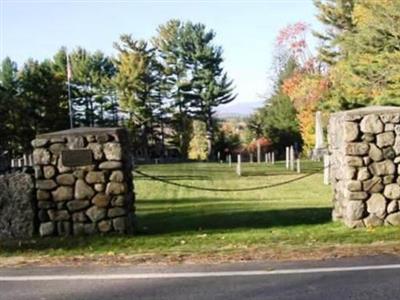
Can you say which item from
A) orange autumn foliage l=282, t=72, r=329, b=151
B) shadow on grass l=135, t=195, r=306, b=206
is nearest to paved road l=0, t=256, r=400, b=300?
shadow on grass l=135, t=195, r=306, b=206

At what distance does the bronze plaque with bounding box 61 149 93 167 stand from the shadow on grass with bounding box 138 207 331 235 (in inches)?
52.1

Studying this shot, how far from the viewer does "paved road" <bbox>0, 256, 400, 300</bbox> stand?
5887mm

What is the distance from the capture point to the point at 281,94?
76062 millimetres

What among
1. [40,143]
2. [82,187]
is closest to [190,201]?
[82,187]

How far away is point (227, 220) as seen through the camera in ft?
37.9

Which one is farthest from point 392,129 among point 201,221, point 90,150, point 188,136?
point 188,136

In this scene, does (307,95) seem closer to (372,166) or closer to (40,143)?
(372,166)

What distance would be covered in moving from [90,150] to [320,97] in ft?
144

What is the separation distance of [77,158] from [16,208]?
1111 millimetres

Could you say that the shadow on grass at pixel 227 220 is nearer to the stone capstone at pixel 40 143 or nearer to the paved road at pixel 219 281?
the stone capstone at pixel 40 143

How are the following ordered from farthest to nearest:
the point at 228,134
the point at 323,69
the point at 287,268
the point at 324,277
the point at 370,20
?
the point at 228,134 < the point at 323,69 < the point at 370,20 < the point at 287,268 < the point at 324,277

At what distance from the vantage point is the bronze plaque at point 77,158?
379 inches

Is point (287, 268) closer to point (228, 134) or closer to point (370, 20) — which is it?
point (370, 20)

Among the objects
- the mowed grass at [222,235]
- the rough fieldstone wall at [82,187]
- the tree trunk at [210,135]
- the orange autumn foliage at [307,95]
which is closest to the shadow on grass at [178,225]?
the mowed grass at [222,235]
